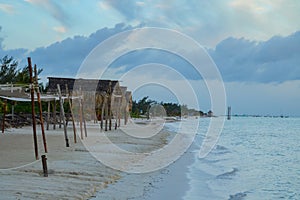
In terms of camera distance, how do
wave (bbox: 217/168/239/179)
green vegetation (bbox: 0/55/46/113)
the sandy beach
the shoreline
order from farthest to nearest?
green vegetation (bbox: 0/55/46/113) < wave (bbox: 217/168/239/179) < the shoreline < the sandy beach

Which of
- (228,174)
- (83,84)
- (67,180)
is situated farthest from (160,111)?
(67,180)

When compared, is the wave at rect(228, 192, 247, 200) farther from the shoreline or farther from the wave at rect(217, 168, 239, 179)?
the wave at rect(217, 168, 239, 179)

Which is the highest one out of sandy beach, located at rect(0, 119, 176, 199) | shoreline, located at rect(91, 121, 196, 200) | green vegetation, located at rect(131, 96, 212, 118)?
green vegetation, located at rect(131, 96, 212, 118)

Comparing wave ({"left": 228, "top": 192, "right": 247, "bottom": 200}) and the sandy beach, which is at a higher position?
the sandy beach

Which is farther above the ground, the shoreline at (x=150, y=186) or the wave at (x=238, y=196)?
the shoreline at (x=150, y=186)

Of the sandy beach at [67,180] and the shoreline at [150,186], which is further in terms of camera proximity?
the shoreline at [150,186]

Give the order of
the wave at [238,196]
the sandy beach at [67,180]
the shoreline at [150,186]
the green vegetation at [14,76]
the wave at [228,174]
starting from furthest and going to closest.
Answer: the green vegetation at [14,76], the wave at [228,174], the wave at [238,196], the shoreline at [150,186], the sandy beach at [67,180]

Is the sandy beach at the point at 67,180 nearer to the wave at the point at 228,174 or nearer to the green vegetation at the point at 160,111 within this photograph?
the wave at the point at 228,174

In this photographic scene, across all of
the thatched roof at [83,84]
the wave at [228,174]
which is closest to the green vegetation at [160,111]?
the thatched roof at [83,84]

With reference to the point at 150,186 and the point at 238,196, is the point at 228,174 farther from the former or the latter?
the point at 150,186

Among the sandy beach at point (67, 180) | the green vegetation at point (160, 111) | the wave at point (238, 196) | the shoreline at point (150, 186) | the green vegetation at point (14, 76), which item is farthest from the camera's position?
the green vegetation at point (160, 111)

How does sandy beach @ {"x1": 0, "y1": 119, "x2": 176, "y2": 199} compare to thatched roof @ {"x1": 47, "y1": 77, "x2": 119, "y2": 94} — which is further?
thatched roof @ {"x1": 47, "y1": 77, "x2": 119, "y2": 94}

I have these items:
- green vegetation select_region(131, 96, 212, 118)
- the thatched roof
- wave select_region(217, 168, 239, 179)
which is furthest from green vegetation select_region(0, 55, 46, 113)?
green vegetation select_region(131, 96, 212, 118)

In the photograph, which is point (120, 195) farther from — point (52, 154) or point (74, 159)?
point (52, 154)
